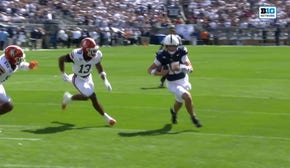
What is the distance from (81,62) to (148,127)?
79.1 inches

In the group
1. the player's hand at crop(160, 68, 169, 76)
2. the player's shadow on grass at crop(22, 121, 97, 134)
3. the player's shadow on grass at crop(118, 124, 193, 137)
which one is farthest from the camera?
the player's hand at crop(160, 68, 169, 76)

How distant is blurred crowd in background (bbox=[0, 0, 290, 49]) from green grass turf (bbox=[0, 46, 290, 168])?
25.7m

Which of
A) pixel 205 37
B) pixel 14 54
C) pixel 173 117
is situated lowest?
pixel 205 37

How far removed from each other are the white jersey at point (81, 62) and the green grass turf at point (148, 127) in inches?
44.0

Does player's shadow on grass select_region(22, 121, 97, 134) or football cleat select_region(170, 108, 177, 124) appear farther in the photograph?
football cleat select_region(170, 108, 177, 124)

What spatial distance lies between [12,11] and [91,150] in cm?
4590

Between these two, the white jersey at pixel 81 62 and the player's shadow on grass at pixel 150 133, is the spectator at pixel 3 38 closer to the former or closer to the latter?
the white jersey at pixel 81 62

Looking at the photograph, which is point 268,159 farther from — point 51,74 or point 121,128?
point 51,74

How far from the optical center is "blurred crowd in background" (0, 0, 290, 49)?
5169cm

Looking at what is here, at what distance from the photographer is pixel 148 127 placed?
14.6 metres

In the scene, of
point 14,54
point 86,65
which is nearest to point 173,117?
point 86,65

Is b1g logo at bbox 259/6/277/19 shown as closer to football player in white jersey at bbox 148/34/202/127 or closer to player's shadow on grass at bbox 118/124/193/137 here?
football player in white jersey at bbox 148/34/202/127

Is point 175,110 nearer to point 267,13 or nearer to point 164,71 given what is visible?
point 164,71

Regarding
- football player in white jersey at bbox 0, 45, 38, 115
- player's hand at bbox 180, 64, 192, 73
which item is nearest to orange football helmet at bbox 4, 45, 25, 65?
football player in white jersey at bbox 0, 45, 38, 115
